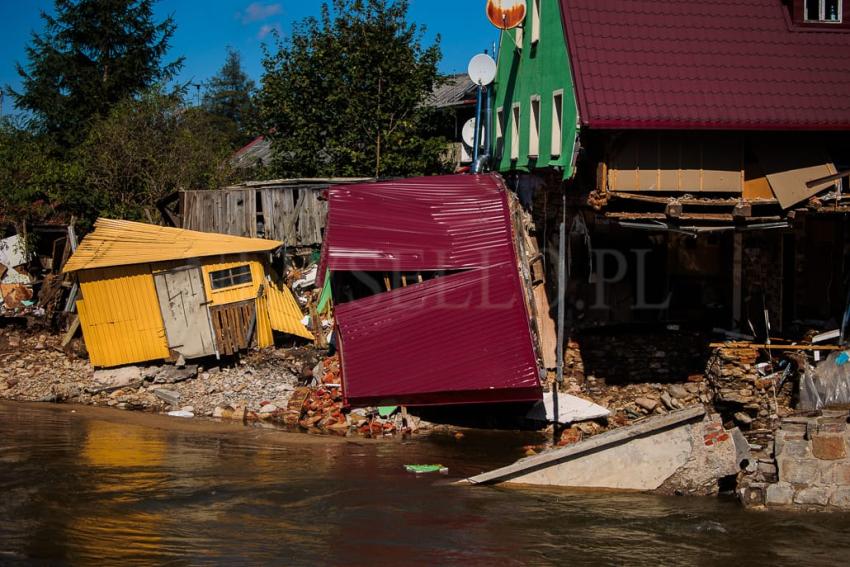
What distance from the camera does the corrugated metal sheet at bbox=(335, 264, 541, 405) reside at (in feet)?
55.0

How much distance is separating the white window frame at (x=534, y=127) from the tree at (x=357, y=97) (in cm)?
832

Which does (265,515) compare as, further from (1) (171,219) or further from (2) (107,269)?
(1) (171,219)

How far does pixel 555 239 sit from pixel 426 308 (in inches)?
169

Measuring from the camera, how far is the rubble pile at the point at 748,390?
1667 cm

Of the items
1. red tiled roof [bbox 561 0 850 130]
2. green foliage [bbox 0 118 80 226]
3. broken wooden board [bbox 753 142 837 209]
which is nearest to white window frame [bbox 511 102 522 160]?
red tiled roof [bbox 561 0 850 130]

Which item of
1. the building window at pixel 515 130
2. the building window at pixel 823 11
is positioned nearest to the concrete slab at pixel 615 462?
the building window at pixel 823 11

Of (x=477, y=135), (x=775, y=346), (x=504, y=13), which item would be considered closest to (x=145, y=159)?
(x=477, y=135)

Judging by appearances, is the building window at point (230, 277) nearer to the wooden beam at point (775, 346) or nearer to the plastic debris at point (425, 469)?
the plastic debris at point (425, 469)

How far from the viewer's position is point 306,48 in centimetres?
2984

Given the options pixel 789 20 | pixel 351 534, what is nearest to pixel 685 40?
pixel 789 20

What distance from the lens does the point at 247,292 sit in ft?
69.5

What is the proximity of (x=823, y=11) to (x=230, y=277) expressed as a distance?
13338mm

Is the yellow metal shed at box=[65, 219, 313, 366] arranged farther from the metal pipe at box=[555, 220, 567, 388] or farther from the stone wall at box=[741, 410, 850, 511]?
the stone wall at box=[741, 410, 850, 511]

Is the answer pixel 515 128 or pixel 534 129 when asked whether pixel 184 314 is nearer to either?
pixel 534 129
